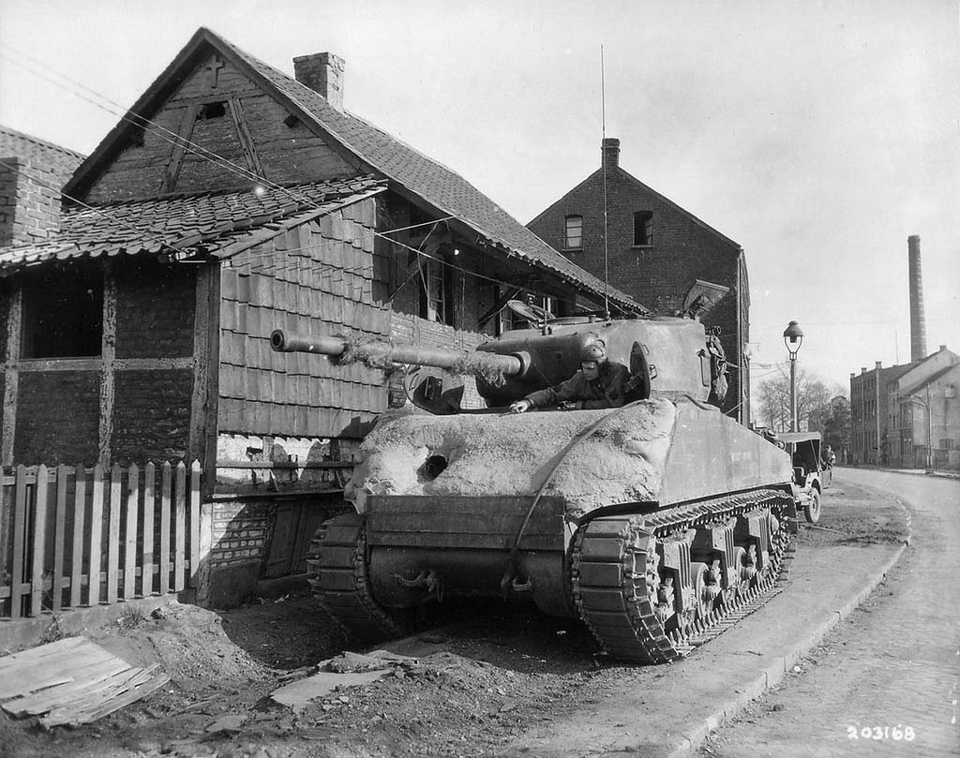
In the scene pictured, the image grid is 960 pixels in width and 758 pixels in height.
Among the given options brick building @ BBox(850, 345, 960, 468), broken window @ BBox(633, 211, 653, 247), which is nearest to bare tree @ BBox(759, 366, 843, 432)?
brick building @ BBox(850, 345, 960, 468)

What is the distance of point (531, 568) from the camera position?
21.0 feet

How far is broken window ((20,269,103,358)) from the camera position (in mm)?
9750

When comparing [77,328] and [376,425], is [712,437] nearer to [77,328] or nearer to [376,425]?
[376,425]

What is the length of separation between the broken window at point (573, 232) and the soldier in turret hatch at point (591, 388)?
23.9m

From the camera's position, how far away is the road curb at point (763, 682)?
15.9 ft

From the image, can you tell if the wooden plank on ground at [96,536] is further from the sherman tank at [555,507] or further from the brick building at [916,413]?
the brick building at [916,413]

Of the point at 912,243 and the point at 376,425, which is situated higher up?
the point at 912,243

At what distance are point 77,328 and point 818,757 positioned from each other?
906 cm

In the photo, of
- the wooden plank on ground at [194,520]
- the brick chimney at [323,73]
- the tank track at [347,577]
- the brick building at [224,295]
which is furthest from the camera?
the brick chimney at [323,73]

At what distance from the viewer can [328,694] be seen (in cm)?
548

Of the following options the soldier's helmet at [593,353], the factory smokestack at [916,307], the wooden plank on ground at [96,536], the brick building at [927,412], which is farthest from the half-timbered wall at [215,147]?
the brick building at [927,412]

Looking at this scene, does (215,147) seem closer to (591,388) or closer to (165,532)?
(165,532)

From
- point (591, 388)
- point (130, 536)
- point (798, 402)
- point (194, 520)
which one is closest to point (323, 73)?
point (194, 520)

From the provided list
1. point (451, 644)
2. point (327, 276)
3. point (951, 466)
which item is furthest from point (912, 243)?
point (451, 644)
